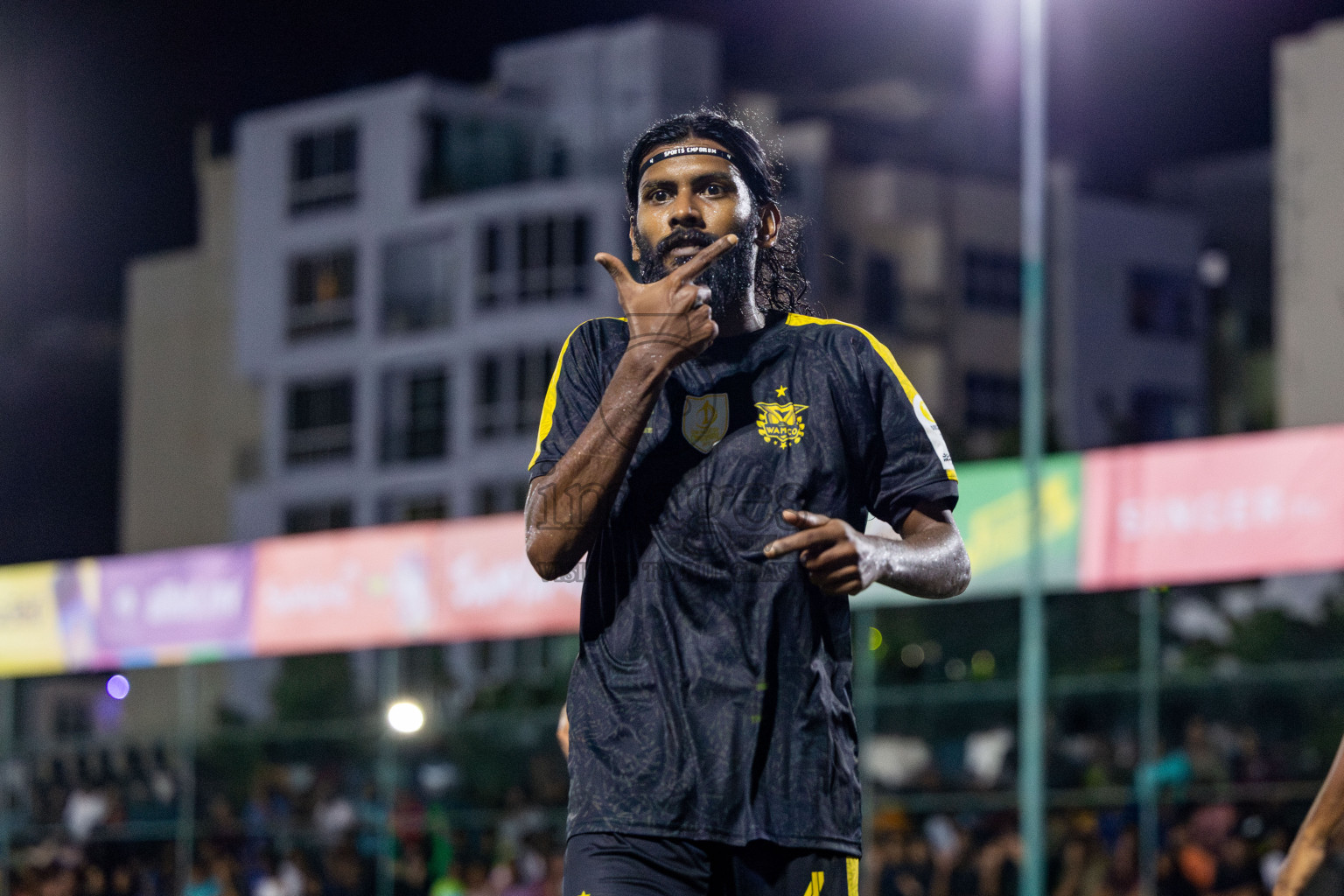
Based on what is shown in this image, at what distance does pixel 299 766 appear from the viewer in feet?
69.2

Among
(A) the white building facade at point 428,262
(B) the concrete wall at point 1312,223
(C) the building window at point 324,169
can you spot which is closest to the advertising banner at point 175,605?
(B) the concrete wall at point 1312,223

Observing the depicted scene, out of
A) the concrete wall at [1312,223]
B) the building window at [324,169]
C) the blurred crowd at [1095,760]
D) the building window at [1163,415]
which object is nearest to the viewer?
the blurred crowd at [1095,760]

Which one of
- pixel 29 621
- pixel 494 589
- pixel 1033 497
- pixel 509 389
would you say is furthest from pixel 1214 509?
pixel 509 389

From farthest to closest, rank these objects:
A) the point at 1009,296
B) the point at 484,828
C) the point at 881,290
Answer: the point at 1009,296, the point at 881,290, the point at 484,828

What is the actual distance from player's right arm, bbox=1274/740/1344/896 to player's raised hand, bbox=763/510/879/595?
1.52 m

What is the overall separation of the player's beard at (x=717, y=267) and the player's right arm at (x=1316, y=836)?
1.56 meters

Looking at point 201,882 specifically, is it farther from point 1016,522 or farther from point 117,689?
point 1016,522

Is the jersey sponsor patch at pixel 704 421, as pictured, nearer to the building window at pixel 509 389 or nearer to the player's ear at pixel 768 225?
the player's ear at pixel 768 225

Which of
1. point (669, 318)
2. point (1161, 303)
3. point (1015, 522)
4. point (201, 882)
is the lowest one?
point (201, 882)

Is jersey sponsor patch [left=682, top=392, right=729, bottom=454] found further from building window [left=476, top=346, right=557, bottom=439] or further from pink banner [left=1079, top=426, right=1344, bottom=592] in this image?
building window [left=476, top=346, right=557, bottom=439]

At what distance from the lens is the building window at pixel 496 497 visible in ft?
162

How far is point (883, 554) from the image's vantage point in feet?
9.42

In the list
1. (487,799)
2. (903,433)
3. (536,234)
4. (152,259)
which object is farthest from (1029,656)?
(152,259)

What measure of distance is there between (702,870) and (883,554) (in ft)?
1.56
